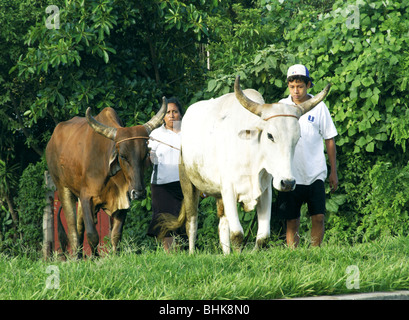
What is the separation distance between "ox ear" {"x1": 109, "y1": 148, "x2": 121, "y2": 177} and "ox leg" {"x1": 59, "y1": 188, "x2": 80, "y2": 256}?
105cm

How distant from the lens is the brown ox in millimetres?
7016

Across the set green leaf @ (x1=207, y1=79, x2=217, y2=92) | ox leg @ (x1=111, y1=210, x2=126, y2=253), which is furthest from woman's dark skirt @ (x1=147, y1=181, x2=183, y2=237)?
green leaf @ (x1=207, y1=79, x2=217, y2=92)

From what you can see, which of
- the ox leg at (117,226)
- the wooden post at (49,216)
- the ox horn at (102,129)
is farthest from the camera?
the wooden post at (49,216)

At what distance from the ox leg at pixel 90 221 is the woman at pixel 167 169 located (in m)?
0.65

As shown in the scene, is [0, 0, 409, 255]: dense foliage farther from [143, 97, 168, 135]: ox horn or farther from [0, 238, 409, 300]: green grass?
[0, 238, 409, 300]: green grass

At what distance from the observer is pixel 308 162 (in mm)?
6719

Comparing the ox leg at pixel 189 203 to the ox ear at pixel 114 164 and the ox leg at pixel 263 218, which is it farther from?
the ox leg at pixel 263 218

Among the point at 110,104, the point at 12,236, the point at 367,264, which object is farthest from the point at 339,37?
the point at 12,236

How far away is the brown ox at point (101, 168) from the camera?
23.0ft

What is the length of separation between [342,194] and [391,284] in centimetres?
328

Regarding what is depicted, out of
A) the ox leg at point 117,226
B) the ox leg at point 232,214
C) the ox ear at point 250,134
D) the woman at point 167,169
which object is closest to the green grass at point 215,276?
the ox leg at point 232,214

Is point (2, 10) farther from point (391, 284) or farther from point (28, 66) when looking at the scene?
point (391, 284)

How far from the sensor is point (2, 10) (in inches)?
400

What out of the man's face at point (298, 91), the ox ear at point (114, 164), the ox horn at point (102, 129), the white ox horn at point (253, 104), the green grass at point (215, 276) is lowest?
the green grass at point (215, 276)
